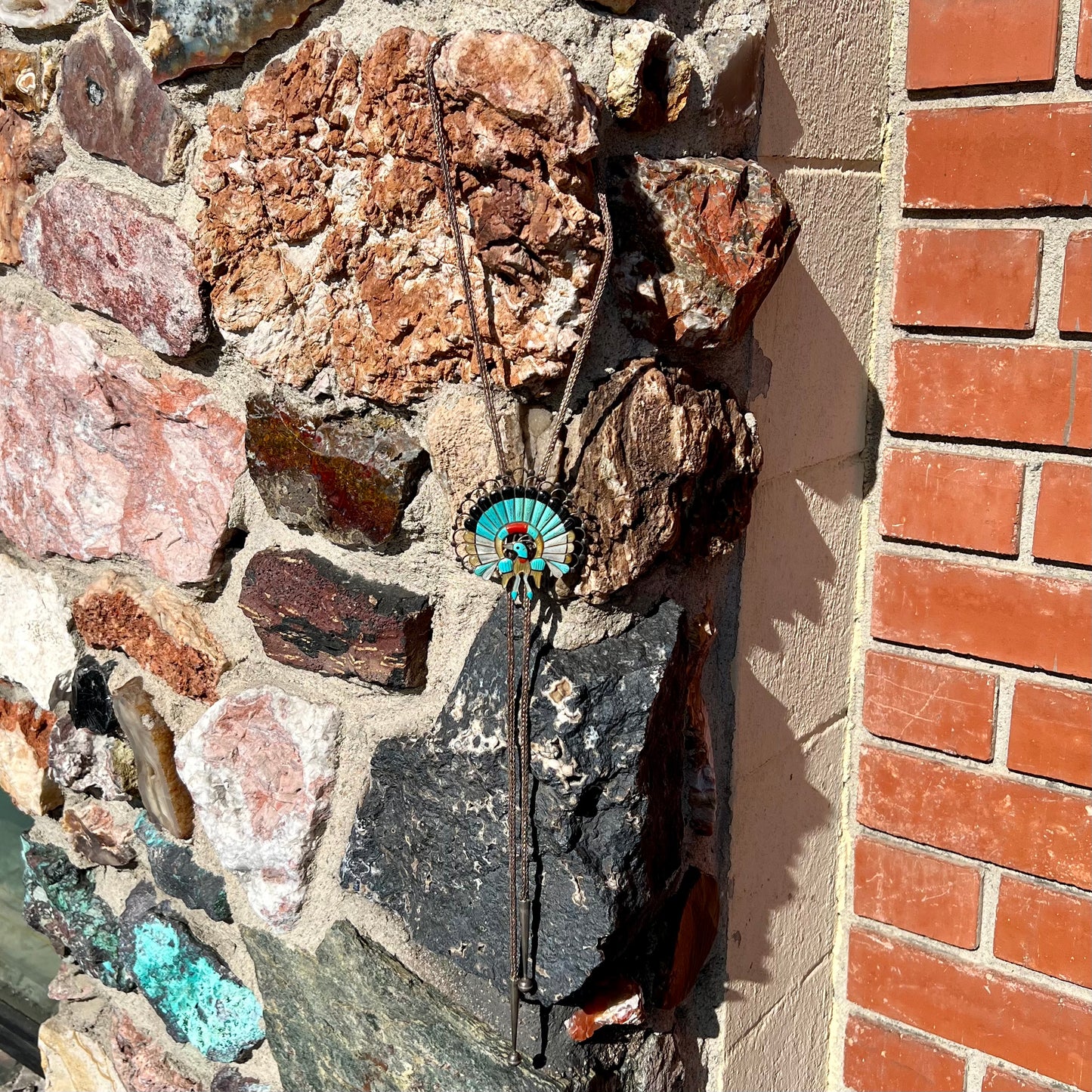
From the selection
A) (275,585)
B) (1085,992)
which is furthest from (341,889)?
(1085,992)

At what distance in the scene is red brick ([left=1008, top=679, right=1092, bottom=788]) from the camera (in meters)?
1.00

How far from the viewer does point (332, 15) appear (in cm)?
79

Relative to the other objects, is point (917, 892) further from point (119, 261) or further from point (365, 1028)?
point (119, 261)

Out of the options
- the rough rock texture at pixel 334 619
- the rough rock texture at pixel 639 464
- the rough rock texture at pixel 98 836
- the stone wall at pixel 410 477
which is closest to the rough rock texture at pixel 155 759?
the stone wall at pixel 410 477

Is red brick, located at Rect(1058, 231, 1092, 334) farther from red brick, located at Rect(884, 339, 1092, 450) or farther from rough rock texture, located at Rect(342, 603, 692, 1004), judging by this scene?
rough rock texture, located at Rect(342, 603, 692, 1004)

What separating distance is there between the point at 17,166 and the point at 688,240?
2.48 feet

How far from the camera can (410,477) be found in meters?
0.83

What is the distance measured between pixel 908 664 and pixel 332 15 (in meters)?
0.82

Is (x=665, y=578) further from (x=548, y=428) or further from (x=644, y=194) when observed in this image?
(x=644, y=194)

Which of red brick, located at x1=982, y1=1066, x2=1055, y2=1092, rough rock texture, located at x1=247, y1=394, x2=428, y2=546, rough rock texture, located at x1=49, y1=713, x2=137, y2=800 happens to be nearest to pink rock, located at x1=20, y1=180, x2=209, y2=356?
rough rock texture, located at x1=247, y1=394, x2=428, y2=546

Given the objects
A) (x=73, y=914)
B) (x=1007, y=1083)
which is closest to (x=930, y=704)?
(x=1007, y=1083)

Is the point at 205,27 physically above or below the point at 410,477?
above

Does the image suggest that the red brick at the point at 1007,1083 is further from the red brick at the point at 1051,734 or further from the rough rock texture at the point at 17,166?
the rough rock texture at the point at 17,166

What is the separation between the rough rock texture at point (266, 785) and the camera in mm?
955
